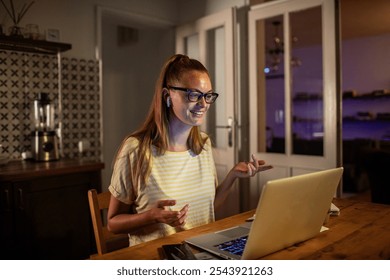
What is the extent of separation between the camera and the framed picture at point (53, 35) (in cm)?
262

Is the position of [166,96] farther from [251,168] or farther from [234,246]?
[234,246]

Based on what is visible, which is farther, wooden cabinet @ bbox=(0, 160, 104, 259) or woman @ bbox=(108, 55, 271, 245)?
wooden cabinet @ bbox=(0, 160, 104, 259)


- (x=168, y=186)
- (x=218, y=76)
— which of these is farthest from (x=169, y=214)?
(x=218, y=76)

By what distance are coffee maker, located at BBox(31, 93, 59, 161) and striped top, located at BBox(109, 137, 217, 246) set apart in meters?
1.48

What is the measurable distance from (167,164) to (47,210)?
1.16 m

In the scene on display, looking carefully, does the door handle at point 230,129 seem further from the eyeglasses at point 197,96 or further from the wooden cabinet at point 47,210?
the eyeglasses at point 197,96

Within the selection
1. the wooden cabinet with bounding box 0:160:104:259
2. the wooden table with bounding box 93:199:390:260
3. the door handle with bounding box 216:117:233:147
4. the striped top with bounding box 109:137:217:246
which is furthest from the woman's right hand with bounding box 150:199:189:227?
the door handle with bounding box 216:117:233:147

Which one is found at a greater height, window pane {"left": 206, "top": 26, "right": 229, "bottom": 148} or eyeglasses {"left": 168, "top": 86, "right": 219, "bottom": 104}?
window pane {"left": 206, "top": 26, "right": 229, "bottom": 148}

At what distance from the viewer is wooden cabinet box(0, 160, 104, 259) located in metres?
1.90

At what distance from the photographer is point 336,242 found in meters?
0.91

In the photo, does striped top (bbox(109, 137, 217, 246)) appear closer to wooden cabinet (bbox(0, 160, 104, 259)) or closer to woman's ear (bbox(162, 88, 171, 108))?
woman's ear (bbox(162, 88, 171, 108))

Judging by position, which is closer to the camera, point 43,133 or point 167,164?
point 167,164

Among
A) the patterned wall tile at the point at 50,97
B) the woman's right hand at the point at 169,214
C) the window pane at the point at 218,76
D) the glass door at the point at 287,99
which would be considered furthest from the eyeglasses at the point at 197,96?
the window pane at the point at 218,76
